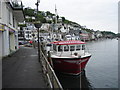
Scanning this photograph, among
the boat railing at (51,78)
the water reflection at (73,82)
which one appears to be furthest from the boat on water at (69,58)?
the boat railing at (51,78)

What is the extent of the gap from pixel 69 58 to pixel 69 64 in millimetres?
812

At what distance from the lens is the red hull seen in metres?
14.8

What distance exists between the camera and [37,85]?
6.71 meters

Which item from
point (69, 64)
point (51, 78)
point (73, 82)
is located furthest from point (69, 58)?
point (51, 78)

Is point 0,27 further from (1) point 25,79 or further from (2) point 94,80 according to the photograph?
(2) point 94,80

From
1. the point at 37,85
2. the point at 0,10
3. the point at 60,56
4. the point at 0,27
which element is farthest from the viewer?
the point at 60,56

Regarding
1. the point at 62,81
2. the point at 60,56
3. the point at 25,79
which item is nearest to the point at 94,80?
the point at 62,81

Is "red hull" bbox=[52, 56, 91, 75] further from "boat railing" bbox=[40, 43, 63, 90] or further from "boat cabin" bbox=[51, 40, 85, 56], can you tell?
"boat railing" bbox=[40, 43, 63, 90]

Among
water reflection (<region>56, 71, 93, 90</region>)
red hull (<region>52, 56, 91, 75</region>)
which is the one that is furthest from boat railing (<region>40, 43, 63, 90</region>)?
red hull (<region>52, 56, 91, 75</region>)

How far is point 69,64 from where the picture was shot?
15.0 metres

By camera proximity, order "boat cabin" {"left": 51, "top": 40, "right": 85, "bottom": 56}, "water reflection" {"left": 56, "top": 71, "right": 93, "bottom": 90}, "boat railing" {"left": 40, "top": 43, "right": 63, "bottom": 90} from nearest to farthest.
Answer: "boat railing" {"left": 40, "top": 43, "right": 63, "bottom": 90} < "water reflection" {"left": 56, "top": 71, "right": 93, "bottom": 90} < "boat cabin" {"left": 51, "top": 40, "right": 85, "bottom": 56}

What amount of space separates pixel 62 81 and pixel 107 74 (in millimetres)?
6633

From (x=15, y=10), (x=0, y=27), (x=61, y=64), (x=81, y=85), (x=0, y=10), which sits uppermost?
(x=15, y=10)

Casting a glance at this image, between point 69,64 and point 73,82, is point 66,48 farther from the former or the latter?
point 73,82
